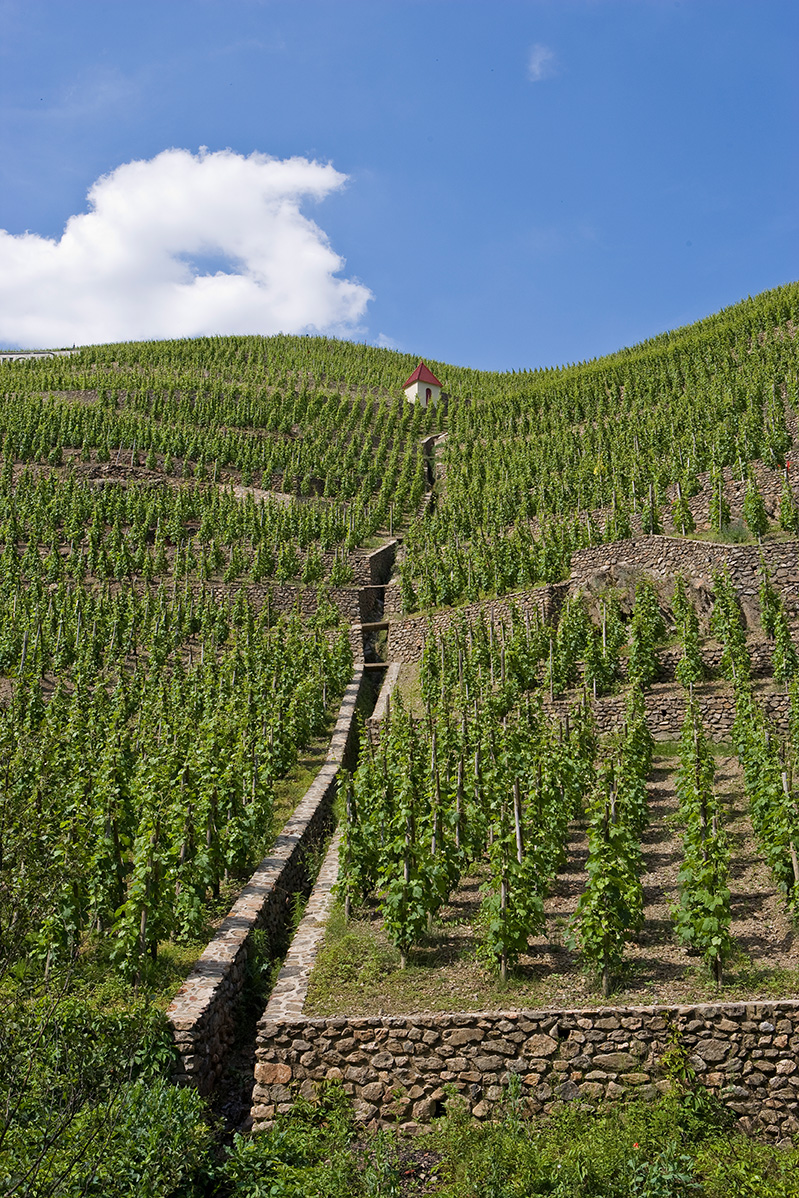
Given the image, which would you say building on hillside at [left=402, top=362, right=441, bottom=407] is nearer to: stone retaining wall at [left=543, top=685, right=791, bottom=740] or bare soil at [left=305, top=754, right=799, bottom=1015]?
stone retaining wall at [left=543, top=685, right=791, bottom=740]

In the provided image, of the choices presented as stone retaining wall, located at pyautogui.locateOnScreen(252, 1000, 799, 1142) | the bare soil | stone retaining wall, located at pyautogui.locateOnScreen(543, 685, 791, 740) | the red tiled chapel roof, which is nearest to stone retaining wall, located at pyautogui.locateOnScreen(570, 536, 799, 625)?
stone retaining wall, located at pyautogui.locateOnScreen(543, 685, 791, 740)

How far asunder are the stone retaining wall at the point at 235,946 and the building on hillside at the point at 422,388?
58.1 m

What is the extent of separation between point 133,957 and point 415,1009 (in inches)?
158

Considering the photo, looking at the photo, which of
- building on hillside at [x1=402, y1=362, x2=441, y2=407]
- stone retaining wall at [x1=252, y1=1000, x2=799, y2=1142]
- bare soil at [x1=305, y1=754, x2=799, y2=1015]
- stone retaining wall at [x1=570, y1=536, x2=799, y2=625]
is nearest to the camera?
stone retaining wall at [x1=252, y1=1000, x2=799, y2=1142]

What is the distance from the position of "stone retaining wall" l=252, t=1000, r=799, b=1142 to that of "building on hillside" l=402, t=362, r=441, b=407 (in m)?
66.5

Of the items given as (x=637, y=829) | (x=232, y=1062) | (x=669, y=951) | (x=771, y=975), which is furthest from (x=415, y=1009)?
(x=637, y=829)

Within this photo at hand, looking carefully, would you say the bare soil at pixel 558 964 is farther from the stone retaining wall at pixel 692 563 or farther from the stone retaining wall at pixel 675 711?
the stone retaining wall at pixel 692 563

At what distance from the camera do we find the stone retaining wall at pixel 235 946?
977 centimetres

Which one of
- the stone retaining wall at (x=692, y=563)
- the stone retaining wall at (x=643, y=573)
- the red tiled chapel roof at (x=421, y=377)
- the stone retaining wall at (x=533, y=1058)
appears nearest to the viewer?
the stone retaining wall at (x=533, y=1058)

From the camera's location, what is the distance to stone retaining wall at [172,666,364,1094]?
9773mm

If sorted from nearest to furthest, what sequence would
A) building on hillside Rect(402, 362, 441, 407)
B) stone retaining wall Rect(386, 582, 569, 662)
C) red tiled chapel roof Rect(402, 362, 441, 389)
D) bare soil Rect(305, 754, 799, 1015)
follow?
bare soil Rect(305, 754, 799, 1015) → stone retaining wall Rect(386, 582, 569, 662) → building on hillside Rect(402, 362, 441, 407) → red tiled chapel roof Rect(402, 362, 441, 389)

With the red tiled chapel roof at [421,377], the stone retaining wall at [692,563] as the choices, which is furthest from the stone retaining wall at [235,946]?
the red tiled chapel roof at [421,377]

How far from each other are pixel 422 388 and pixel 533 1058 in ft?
225

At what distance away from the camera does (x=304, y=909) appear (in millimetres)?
14328
